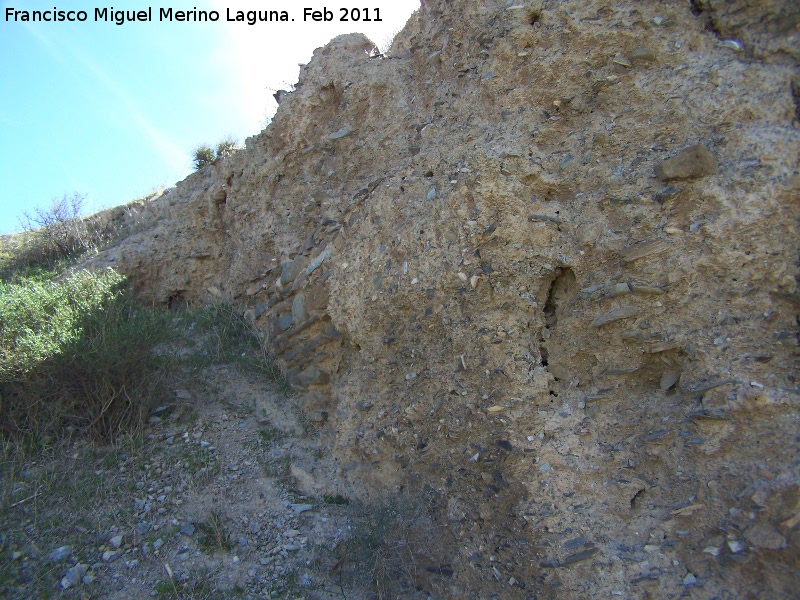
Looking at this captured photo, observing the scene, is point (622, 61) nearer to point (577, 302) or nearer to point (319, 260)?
point (577, 302)

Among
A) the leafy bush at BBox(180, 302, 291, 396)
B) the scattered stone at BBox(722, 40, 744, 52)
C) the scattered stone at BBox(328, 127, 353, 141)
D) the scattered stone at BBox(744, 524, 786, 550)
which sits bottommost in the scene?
the scattered stone at BBox(744, 524, 786, 550)

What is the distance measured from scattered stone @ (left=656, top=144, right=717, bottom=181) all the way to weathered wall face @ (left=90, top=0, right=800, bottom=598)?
12 mm

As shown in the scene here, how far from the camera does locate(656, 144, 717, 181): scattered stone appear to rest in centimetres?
331

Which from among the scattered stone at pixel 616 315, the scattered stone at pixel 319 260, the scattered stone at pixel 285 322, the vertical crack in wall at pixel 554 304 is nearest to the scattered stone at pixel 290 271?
the scattered stone at pixel 319 260

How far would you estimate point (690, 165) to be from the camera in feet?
11.0

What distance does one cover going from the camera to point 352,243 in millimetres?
4684

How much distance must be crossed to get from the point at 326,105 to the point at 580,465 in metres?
4.06

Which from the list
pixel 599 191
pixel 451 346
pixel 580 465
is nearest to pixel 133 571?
pixel 451 346

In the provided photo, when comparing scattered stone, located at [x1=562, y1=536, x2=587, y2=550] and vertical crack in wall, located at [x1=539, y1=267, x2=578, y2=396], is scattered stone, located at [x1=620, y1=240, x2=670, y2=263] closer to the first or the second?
vertical crack in wall, located at [x1=539, y1=267, x2=578, y2=396]

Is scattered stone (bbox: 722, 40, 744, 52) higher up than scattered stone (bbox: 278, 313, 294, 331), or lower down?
higher up

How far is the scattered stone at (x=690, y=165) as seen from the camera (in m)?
3.31

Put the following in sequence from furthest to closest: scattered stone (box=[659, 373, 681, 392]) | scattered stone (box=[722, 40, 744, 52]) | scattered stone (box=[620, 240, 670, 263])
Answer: scattered stone (box=[722, 40, 744, 52]) < scattered stone (box=[620, 240, 670, 263]) < scattered stone (box=[659, 373, 681, 392])

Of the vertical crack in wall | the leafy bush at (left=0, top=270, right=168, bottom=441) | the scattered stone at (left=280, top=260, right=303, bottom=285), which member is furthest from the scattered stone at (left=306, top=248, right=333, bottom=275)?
the vertical crack in wall

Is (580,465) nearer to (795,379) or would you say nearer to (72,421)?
(795,379)
